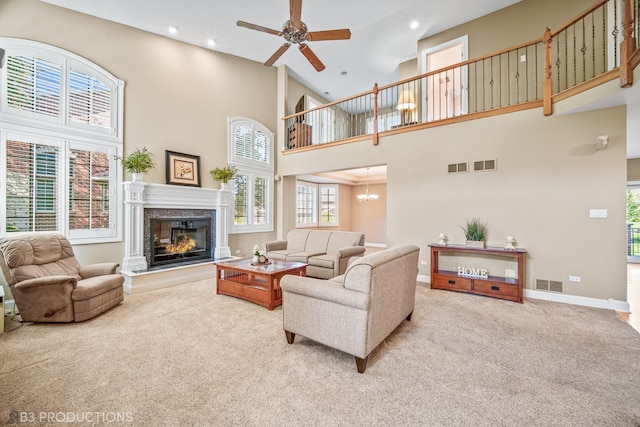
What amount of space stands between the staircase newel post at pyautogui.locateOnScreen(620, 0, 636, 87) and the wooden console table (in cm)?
234

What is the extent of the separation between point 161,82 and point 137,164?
1.94 metres

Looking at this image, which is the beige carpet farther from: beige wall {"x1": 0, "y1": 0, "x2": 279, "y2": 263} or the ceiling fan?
the ceiling fan

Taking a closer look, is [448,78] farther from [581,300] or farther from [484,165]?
[581,300]

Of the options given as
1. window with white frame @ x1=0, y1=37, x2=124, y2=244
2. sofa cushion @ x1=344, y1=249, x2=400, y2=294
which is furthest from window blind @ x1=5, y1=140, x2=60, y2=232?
sofa cushion @ x1=344, y1=249, x2=400, y2=294

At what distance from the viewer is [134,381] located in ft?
6.93

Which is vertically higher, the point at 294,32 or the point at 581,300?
the point at 294,32

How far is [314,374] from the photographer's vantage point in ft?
7.23

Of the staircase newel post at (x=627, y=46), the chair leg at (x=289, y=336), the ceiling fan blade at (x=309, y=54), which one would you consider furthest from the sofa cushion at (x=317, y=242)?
the staircase newel post at (x=627, y=46)

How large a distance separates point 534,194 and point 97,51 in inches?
299

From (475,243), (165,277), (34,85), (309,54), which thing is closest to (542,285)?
(475,243)

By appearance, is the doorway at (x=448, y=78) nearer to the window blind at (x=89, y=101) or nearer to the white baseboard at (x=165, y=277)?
the white baseboard at (x=165, y=277)

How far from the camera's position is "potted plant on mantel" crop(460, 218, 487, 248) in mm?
4621

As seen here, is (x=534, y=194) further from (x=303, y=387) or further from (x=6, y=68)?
(x=6, y=68)

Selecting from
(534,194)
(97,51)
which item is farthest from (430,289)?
(97,51)
